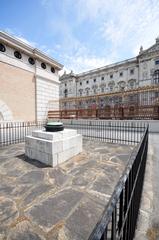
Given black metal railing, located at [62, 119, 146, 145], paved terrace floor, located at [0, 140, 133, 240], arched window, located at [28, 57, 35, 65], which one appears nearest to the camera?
paved terrace floor, located at [0, 140, 133, 240]

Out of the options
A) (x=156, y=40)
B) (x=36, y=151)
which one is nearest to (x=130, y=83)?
(x=156, y=40)

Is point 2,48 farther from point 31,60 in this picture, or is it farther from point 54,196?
point 54,196

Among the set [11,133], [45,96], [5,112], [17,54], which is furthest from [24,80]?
[11,133]

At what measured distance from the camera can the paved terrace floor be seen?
2119 mm

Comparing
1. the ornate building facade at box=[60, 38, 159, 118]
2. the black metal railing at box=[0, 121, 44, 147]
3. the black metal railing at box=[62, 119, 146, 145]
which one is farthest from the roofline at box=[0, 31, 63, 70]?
the black metal railing at box=[62, 119, 146, 145]

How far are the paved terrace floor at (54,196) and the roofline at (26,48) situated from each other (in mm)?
10769

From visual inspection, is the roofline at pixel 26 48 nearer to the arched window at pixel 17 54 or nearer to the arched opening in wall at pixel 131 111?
the arched window at pixel 17 54

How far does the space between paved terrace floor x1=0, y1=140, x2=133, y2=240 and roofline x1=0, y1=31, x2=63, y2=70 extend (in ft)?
35.3

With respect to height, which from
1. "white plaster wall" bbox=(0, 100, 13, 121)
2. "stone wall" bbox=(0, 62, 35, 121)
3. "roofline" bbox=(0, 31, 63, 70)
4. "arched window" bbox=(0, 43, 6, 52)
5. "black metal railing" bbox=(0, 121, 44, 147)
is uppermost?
"roofline" bbox=(0, 31, 63, 70)

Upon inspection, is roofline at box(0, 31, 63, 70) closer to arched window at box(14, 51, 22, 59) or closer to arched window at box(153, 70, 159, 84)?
arched window at box(14, 51, 22, 59)

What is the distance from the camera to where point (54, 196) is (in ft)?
9.56

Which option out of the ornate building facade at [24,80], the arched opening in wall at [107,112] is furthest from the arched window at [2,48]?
the arched opening in wall at [107,112]

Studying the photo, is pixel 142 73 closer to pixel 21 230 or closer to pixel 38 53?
pixel 38 53

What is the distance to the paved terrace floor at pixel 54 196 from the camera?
6.95ft
